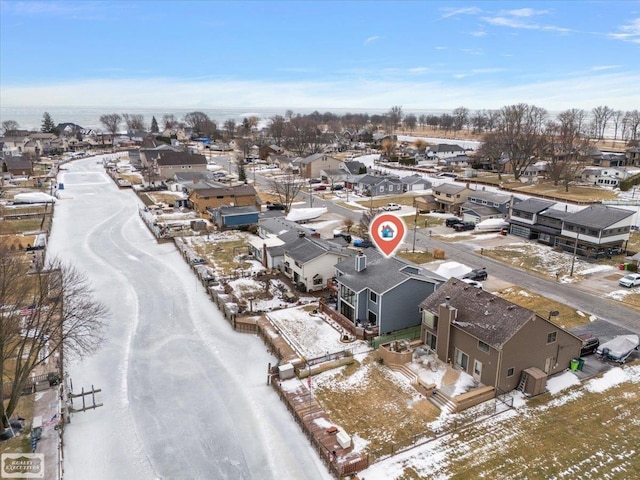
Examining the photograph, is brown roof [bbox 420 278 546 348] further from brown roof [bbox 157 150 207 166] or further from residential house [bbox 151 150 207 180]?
brown roof [bbox 157 150 207 166]

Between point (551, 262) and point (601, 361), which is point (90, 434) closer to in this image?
point (601, 361)

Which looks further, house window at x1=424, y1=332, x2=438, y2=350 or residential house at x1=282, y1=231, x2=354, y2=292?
residential house at x1=282, y1=231, x2=354, y2=292

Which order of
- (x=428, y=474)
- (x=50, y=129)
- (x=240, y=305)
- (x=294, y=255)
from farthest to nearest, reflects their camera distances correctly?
(x=50, y=129) < (x=294, y=255) < (x=240, y=305) < (x=428, y=474)

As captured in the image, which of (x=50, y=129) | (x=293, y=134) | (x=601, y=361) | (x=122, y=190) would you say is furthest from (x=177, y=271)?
(x=50, y=129)

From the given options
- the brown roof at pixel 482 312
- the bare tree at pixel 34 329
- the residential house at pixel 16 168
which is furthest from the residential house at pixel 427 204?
the residential house at pixel 16 168

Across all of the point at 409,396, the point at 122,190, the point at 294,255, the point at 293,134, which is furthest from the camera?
the point at 293,134

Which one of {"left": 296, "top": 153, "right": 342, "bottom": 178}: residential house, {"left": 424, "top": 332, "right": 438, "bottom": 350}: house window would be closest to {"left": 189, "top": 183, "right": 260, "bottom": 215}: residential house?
{"left": 296, "top": 153, "right": 342, "bottom": 178}: residential house
